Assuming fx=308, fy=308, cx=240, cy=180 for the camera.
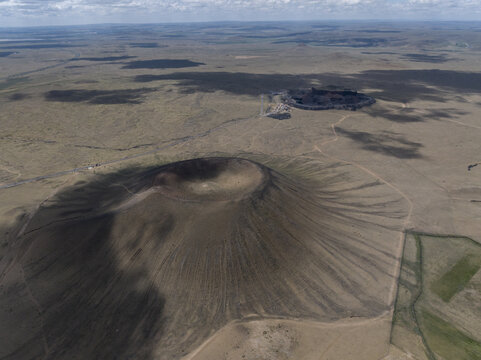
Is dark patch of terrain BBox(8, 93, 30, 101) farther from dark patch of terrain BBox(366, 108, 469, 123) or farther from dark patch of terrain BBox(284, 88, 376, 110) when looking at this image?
dark patch of terrain BBox(366, 108, 469, 123)

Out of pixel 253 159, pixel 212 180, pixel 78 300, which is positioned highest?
pixel 212 180

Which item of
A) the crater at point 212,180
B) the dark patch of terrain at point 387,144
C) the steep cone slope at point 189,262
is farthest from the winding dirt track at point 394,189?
the crater at point 212,180

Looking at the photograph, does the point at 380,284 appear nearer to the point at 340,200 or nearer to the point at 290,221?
the point at 290,221

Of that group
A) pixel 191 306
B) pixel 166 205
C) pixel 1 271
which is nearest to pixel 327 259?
pixel 191 306

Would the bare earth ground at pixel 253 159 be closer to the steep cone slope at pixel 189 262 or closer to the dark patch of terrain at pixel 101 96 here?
the steep cone slope at pixel 189 262

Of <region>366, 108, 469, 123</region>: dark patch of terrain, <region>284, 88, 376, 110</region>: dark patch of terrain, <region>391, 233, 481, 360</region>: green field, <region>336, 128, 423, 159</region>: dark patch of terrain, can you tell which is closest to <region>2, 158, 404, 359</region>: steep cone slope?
<region>391, 233, 481, 360</region>: green field

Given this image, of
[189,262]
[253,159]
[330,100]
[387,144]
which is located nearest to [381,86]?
[330,100]

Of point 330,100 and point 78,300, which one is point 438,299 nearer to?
point 78,300
